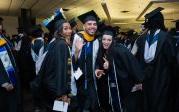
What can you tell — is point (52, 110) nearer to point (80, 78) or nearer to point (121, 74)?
point (80, 78)

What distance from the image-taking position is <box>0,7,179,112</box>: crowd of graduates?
390 centimetres

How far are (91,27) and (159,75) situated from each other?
1489mm

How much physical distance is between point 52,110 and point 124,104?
1.25 m

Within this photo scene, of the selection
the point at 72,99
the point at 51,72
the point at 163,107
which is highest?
the point at 51,72

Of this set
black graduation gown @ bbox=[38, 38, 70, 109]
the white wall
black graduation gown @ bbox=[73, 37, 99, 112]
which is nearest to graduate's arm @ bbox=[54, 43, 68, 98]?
black graduation gown @ bbox=[38, 38, 70, 109]

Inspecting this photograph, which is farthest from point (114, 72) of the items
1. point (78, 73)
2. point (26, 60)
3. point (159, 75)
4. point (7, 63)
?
point (26, 60)

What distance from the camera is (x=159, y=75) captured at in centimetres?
534

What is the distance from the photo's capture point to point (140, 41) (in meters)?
5.61

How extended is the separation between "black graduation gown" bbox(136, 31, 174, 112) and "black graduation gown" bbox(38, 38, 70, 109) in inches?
75.8

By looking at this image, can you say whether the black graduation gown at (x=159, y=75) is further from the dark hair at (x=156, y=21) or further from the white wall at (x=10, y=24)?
the white wall at (x=10, y=24)

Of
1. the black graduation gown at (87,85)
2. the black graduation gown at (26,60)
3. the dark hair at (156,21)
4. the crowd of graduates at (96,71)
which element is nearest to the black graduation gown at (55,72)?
the crowd of graduates at (96,71)

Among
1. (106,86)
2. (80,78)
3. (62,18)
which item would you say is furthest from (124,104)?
(62,18)

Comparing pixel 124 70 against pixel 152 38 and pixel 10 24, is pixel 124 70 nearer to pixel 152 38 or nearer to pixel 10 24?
pixel 152 38

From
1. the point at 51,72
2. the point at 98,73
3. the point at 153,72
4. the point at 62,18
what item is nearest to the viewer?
the point at 51,72
